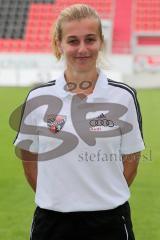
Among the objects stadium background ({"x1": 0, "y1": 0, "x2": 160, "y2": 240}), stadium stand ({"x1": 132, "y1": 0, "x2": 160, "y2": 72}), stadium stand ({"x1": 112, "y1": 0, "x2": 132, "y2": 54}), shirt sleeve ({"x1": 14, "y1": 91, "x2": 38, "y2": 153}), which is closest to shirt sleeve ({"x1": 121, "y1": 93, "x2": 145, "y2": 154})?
shirt sleeve ({"x1": 14, "y1": 91, "x2": 38, "y2": 153})

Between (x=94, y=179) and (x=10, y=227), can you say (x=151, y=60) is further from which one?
(x=94, y=179)

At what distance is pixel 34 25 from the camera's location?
2314cm

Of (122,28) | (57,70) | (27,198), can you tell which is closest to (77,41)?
(27,198)

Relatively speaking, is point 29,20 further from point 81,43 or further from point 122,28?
point 81,43

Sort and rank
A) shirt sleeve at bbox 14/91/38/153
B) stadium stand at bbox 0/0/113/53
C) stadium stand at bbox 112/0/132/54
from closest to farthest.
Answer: shirt sleeve at bbox 14/91/38/153 → stadium stand at bbox 112/0/132/54 → stadium stand at bbox 0/0/113/53

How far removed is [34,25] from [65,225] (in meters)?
21.8

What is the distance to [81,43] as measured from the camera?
1858 millimetres

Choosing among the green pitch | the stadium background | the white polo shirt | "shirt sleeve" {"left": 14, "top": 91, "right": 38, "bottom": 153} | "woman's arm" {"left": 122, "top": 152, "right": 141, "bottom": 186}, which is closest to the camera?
the white polo shirt

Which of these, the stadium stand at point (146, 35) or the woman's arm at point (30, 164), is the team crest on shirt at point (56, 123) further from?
the stadium stand at point (146, 35)

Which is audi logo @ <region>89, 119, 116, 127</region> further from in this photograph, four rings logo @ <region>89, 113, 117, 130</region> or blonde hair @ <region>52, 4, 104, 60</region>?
blonde hair @ <region>52, 4, 104, 60</region>

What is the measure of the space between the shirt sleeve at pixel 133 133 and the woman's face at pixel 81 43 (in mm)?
198

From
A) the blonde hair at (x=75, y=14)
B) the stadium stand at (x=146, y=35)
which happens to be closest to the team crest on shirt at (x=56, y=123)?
the blonde hair at (x=75, y=14)

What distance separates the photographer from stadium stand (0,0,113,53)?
71.6ft

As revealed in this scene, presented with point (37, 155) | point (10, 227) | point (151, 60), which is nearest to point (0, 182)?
point (10, 227)
